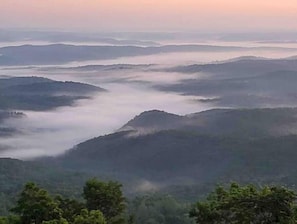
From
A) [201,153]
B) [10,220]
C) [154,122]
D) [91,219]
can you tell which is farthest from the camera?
[154,122]

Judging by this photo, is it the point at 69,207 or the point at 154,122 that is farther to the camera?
the point at 154,122

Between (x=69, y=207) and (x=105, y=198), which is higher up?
(x=105, y=198)

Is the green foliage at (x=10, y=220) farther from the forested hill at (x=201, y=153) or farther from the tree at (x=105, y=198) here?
the forested hill at (x=201, y=153)

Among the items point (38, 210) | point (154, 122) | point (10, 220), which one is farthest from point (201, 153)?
point (38, 210)

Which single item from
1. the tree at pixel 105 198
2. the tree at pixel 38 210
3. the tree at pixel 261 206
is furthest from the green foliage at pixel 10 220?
the tree at pixel 261 206

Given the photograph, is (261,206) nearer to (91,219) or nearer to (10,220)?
(91,219)

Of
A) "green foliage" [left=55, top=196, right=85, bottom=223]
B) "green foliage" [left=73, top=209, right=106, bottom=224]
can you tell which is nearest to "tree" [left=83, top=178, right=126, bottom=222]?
"green foliage" [left=55, top=196, right=85, bottom=223]

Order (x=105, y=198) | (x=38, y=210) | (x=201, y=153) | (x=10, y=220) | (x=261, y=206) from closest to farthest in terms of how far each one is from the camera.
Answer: (x=261, y=206) → (x=38, y=210) → (x=10, y=220) → (x=105, y=198) → (x=201, y=153)

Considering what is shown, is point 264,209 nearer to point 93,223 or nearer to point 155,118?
point 93,223

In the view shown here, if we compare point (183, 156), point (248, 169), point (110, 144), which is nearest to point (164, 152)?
point (183, 156)
